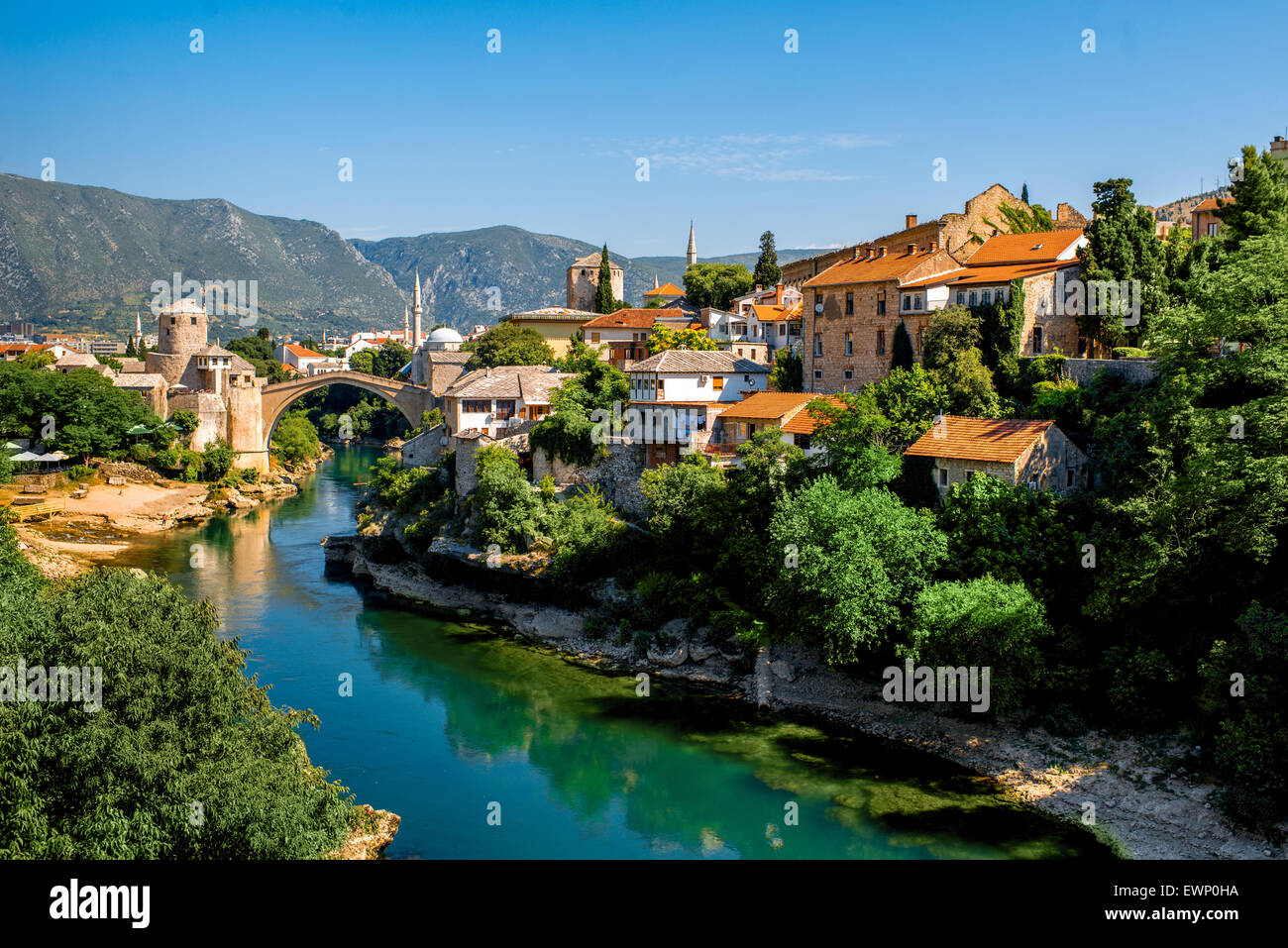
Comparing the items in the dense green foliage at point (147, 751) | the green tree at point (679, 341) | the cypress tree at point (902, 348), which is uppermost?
the green tree at point (679, 341)

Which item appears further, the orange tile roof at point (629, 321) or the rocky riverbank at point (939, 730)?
the orange tile roof at point (629, 321)

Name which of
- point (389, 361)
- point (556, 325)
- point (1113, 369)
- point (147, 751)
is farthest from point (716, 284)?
point (389, 361)

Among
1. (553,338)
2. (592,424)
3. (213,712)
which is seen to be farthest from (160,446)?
(213,712)

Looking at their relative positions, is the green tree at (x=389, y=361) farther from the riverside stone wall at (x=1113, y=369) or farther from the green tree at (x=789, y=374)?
the riverside stone wall at (x=1113, y=369)

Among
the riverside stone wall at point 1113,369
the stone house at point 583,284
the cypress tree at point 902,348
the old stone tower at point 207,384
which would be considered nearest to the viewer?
the riverside stone wall at point 1113,369

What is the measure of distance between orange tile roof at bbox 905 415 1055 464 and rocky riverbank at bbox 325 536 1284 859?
21.5ft

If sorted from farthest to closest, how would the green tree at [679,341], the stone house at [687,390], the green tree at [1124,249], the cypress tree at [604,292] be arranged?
1. the cypress tree at [604,292]
2. the green tree at [679,341]
3. the stone house at [687,390]
4. the green tree at [1124,249]

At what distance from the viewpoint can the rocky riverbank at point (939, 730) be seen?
18125 millimetres

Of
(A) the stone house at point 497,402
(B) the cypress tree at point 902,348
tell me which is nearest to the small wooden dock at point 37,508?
(A) the stone house at point 497,402

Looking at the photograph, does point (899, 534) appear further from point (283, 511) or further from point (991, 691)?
point (283, 511)

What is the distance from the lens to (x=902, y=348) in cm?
3478

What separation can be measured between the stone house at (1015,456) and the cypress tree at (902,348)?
765cm

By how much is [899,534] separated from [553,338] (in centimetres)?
4379
